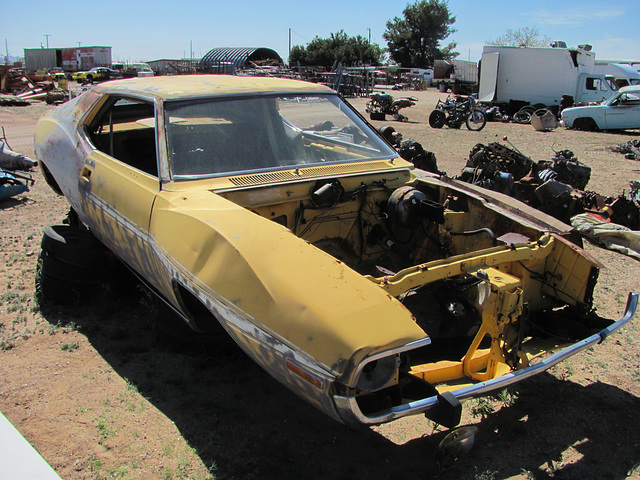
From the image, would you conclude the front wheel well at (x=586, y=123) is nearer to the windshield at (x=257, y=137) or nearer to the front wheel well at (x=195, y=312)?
the windshield at (x=257, y=137)

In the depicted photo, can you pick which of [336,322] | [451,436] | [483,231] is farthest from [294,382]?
[483,231]

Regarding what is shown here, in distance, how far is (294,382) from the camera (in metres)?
2.04

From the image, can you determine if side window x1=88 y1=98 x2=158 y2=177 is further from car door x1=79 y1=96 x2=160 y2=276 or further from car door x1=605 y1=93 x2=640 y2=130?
car door x1=605 y1=93 x2=640 y2=130

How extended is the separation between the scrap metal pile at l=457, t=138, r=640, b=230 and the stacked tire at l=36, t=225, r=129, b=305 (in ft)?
14.9

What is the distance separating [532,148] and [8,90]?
23973 millimetres

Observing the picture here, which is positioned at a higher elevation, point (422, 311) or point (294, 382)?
point (294, 382)

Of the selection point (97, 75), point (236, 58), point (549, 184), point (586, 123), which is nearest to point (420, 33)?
point (236, 58)

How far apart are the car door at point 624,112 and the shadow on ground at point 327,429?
52.3 feet

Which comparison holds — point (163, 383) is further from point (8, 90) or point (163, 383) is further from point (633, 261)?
point (8, 90)

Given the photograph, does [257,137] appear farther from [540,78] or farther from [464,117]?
[540,78]

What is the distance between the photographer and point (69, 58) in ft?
155

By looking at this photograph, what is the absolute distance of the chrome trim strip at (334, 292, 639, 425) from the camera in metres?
1.88

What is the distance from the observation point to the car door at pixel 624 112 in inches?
634

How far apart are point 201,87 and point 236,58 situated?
33.2 meters
